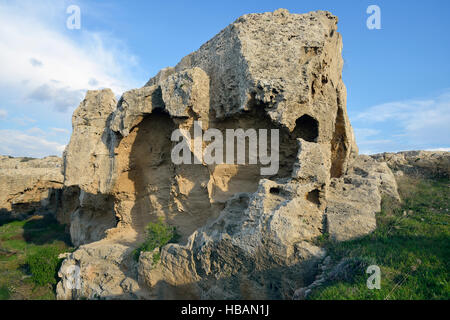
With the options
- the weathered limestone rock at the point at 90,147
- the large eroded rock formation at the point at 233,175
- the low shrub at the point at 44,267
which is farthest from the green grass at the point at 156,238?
the low shrub at the point at 44,267

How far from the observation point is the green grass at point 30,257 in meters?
11.1

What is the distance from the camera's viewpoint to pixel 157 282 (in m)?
8.30

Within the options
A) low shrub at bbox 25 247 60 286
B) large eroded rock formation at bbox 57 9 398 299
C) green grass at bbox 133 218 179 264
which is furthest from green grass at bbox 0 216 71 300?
green grass at bbox 133 218 179 264

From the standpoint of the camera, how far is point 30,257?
12727 millimetres

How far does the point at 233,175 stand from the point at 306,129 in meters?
2.83

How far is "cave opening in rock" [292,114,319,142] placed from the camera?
8.88 m

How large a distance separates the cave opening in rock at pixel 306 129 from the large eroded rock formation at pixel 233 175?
0.10 feet

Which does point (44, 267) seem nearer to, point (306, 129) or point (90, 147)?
point (90, 147)

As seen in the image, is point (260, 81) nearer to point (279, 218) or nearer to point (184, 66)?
point (279, 218)

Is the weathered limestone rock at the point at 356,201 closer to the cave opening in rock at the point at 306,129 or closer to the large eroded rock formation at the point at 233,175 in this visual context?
the large eroded rock formation at the point at 233,175

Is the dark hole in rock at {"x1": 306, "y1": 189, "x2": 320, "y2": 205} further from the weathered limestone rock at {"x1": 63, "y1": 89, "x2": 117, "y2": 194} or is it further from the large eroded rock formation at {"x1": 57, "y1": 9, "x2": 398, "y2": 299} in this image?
the weathered limestone rock at {"x1": 63, "y1": 89, "x2": 117, "y2": 194}

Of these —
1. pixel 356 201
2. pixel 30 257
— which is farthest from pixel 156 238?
pixel 30 257

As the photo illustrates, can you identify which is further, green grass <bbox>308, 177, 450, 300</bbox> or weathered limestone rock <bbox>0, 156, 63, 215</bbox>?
weathered limestone rock <bbox>0, 156, 63, 215</bbox>

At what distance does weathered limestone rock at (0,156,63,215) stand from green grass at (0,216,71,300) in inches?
44.3
